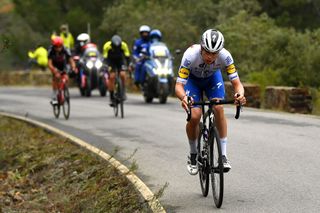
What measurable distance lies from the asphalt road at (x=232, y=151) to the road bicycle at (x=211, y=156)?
0.56 ft

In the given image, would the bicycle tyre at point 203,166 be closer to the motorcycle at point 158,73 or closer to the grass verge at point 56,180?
the grass verge at point 56,180

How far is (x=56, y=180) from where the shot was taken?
11.4 metres

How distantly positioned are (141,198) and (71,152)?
4615mm

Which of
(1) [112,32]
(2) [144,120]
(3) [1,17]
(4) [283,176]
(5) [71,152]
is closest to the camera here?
(4) [283,176]

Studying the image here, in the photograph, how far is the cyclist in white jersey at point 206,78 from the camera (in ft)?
25.5

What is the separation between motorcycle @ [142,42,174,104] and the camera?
21.1 metres

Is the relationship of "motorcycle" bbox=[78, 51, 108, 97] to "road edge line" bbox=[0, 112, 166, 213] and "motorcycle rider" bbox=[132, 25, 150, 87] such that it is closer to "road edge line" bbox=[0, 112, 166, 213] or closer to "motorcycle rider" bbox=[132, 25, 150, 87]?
"motorcycle rider" bbox=[132, 25, 150, 87]

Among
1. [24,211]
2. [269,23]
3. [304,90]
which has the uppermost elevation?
[269,23]

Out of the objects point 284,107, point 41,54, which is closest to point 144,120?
point 284,107

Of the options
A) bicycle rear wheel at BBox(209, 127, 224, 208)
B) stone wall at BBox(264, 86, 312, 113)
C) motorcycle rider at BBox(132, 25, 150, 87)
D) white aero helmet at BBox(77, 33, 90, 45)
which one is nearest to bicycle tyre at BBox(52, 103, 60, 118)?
motorcycle rider at BBox(132, 25, 150, 87)

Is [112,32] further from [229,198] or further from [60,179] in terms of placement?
[229,198]

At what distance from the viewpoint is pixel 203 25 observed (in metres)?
31.2

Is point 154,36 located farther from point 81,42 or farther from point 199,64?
point 199,64

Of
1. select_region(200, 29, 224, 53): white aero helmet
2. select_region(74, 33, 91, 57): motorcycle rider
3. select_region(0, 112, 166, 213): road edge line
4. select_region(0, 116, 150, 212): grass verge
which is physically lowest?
select_region(0, 116, 150, 212): grass verge
